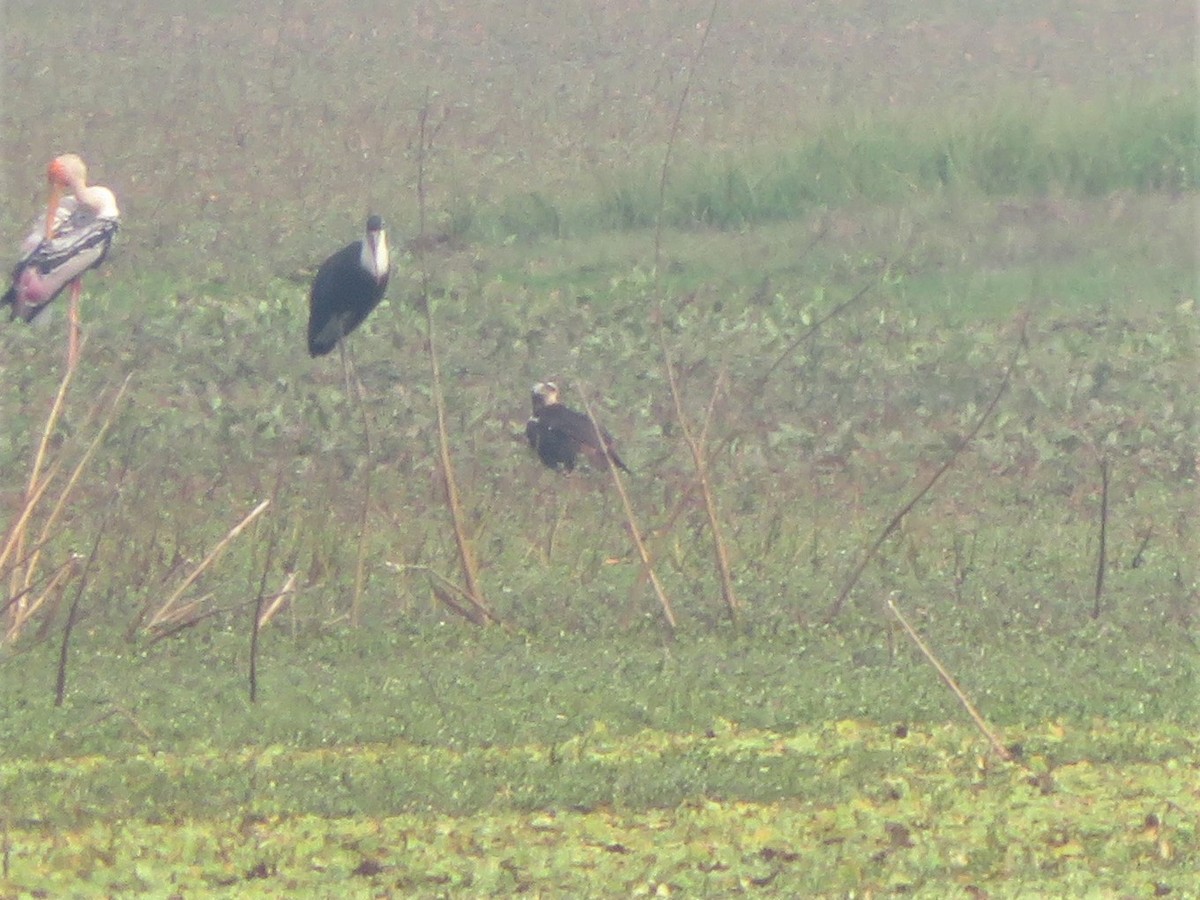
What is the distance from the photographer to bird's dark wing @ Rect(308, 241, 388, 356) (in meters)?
11.0

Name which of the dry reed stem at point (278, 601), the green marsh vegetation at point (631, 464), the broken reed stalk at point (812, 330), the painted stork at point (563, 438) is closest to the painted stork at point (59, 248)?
the green marsh vegetation at point (631, 464)

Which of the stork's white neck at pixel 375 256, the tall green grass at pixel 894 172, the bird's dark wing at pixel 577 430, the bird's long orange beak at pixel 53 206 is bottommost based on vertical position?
the tall green grass at pixel 894 172

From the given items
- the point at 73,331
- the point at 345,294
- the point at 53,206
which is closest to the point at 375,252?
the point at 345,294

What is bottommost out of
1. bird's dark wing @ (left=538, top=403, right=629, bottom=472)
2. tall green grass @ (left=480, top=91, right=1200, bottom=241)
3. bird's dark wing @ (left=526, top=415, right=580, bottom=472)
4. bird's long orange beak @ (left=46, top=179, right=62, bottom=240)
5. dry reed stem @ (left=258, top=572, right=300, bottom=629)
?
tall green grass @ (left=480, top=91, right=1200, bottom=241)

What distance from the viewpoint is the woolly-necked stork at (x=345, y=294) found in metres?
11.0

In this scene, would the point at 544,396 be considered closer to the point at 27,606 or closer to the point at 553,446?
the point at 553,446

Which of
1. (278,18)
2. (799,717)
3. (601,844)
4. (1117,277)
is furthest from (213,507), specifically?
(278,18)

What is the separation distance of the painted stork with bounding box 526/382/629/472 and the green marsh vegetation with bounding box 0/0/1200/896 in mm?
134

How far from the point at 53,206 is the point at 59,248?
0.35 meters

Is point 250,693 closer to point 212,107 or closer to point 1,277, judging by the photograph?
point 1,277

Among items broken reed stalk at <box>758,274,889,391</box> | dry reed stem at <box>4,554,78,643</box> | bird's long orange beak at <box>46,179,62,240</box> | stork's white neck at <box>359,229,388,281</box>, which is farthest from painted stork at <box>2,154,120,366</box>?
dry reed stem at <box>4,554,78,643</box>

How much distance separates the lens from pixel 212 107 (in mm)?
18188

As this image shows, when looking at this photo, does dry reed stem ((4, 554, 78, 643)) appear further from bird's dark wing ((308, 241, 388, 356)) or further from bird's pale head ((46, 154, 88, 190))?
bird's pale head ((46, 154, 88, 190))

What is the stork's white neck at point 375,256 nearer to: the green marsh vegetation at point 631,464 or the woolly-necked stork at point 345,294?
the woolly-necked stork at point 345,294
